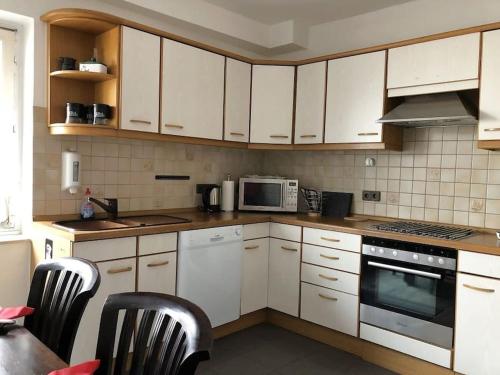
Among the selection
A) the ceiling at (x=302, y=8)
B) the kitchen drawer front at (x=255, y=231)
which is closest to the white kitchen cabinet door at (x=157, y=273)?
the kitchen drawer front at (x=255, y=231)

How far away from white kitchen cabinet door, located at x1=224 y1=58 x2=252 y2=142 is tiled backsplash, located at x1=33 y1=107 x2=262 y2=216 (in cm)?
34

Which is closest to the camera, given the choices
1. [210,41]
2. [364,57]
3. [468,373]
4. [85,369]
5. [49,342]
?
[85,369]

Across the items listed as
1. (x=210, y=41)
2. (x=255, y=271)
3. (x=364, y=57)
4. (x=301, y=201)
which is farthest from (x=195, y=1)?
(x=255, y=271)

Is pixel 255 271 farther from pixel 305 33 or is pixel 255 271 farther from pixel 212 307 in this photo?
pixel 305 33

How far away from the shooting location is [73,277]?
1.46 metres

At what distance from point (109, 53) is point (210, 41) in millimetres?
1088

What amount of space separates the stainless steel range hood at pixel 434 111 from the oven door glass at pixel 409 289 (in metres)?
0.91

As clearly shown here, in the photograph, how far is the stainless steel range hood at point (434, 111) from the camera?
2.54m

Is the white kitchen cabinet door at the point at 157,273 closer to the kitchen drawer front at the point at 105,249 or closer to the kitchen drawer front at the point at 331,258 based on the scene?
the kitchen drawer front at the point at 105,249

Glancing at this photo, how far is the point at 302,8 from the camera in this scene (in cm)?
334

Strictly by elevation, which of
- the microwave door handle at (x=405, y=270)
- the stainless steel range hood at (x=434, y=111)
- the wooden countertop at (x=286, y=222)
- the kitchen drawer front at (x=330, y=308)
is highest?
the stainless steel range hood at (x=434, y=111)

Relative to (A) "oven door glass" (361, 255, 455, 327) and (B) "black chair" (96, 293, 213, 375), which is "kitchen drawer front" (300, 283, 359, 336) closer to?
(A) "oven door glass" (361, 255, 455, 327)

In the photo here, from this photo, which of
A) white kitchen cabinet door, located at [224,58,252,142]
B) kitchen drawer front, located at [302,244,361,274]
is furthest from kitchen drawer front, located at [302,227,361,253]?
white kitchen cabinet door, located at [224,58,252,142]

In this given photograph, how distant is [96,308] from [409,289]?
1841 mm
